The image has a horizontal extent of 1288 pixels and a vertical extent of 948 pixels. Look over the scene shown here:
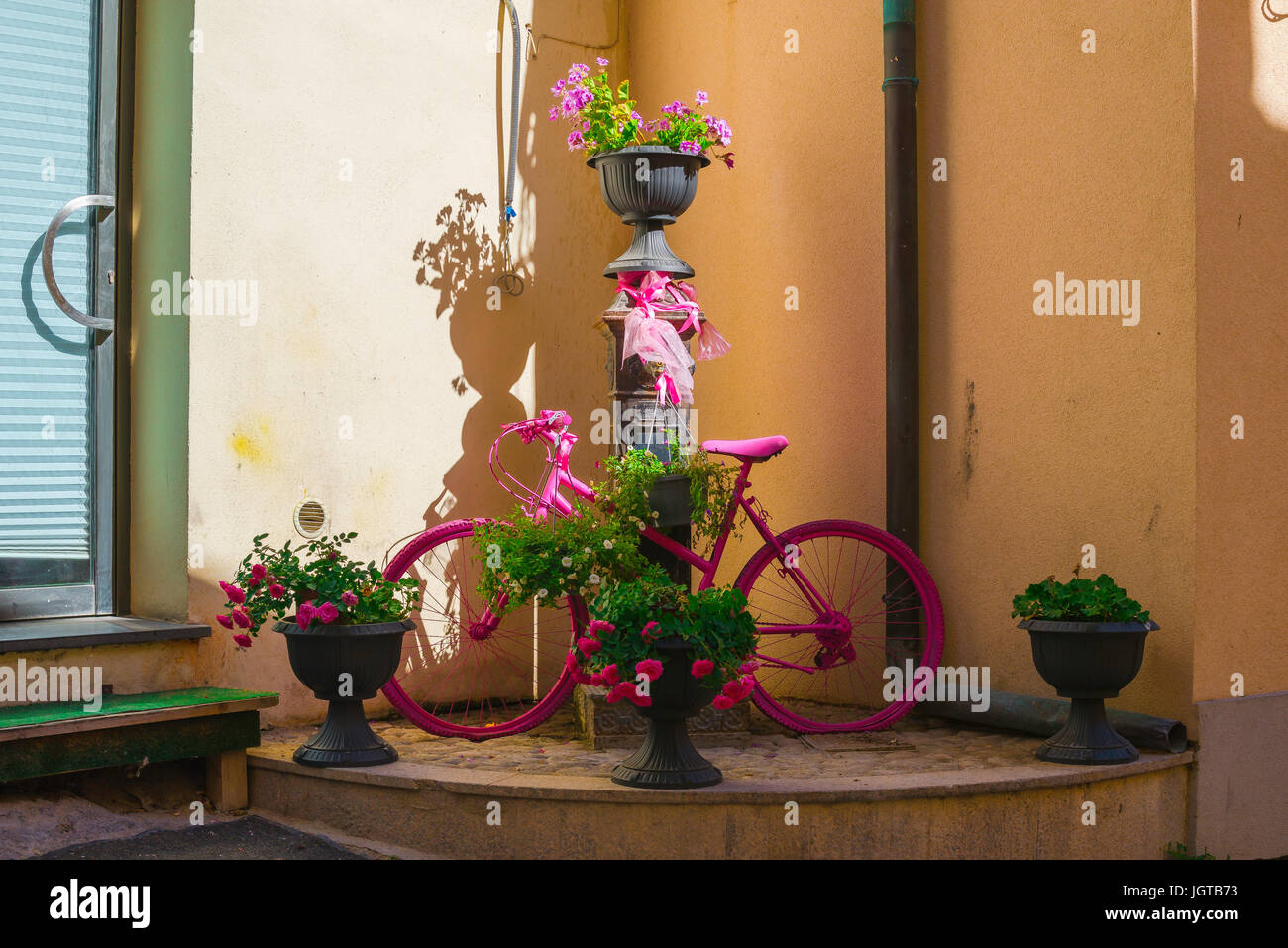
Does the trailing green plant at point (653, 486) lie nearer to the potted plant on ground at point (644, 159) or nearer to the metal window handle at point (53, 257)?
the potted plant on ground at point (644, 159)

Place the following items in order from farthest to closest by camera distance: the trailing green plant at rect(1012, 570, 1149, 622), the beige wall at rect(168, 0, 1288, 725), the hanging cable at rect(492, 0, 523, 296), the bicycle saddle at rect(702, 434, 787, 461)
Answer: the hanging cable at rect(492, 0, 523, 296)
the bicycle saddle at rect(702, 434, 787, 461)
the beige wall at rect(168, 0, 1288, 725)
the trailing green plant at rect(1012, 570, 1149, 622)

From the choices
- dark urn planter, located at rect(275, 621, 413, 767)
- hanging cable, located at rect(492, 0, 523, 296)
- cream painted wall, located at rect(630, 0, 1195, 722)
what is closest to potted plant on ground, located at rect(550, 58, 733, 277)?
hanging cable, located at rect(492, 0, 523, 296)

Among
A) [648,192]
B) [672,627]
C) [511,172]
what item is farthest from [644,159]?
[672,627]

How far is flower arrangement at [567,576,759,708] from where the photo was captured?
155 inches

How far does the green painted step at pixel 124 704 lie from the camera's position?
427 cm

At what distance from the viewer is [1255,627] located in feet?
15.4

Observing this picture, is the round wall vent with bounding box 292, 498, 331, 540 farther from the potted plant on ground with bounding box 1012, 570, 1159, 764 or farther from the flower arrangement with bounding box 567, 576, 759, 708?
the potted plant on ground with bounding box 1012, 570, 1159, 764

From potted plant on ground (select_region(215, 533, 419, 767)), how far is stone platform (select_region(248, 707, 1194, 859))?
108mm

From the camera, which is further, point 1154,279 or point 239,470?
point 239,470

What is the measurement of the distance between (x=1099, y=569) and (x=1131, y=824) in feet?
3.10

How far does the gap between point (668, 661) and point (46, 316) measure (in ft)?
9.76
